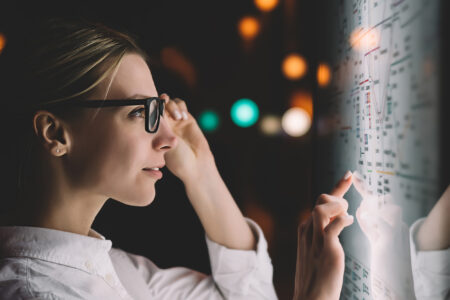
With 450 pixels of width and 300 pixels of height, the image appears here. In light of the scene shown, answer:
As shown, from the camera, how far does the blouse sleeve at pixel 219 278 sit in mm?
1170

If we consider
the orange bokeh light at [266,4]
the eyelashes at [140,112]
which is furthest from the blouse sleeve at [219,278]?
the orange bokeh light at [266,4]

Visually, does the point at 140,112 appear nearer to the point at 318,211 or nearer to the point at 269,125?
the point at 318,211

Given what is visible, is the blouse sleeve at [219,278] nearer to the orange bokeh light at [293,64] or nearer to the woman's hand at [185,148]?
the woman's hand at [185,148]

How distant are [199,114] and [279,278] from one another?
0.79m

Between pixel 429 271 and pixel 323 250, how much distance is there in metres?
0.24

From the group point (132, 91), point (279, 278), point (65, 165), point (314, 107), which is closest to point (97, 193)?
point (65, 165)

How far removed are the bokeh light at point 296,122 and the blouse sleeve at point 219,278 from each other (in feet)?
1.79

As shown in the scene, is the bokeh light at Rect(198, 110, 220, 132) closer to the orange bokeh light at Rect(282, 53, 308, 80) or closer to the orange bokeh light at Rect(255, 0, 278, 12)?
the orange bokeh light at Rect(282, 53, 308, 80)

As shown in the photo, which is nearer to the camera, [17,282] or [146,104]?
[17,282]

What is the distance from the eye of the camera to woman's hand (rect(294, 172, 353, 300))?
686mm

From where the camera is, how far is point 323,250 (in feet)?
2.33

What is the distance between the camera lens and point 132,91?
0.88m

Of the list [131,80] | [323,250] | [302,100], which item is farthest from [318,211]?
[302,100]

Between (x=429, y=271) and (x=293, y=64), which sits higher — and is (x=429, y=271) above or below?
below
